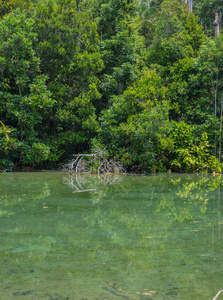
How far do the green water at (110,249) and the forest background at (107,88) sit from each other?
6.43m

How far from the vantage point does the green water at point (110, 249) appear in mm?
2189

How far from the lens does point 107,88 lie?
14391 millimetres

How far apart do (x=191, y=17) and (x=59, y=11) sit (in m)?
5.39

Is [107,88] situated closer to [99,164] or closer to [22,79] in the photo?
[22,79]

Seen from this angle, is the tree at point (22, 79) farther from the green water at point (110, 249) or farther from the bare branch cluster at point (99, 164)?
the green water at point (110, 249)

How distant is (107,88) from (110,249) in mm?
11819

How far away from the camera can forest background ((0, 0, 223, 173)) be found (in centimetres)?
1195

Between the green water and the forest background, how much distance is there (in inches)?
253

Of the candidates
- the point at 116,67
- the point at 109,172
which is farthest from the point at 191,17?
the point at 109,172

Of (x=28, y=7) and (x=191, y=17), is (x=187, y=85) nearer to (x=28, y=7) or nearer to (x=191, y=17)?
(x=191, y=17)

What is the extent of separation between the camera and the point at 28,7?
13.9 metres

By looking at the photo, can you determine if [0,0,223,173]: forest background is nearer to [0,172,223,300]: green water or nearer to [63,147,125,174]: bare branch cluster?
[63,147,125,174]: bare branch cluster

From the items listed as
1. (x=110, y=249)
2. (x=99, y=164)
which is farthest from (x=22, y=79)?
(x=110, y=249)

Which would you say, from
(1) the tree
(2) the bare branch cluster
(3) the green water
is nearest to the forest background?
(1) the tree
